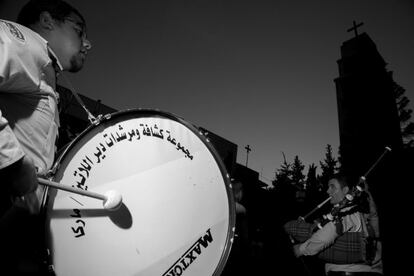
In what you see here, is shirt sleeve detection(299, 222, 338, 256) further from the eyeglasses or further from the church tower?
the church tower

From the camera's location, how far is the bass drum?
80 centimetres

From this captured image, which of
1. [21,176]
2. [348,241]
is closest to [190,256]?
[21,176]

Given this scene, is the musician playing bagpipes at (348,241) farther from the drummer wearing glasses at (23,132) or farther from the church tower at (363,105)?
the church tower at (363,105)

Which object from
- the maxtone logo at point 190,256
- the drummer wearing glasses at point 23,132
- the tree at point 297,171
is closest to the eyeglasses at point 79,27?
the drummer wearing glasses at point 23,132

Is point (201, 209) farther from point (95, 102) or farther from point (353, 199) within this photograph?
point (95, 102)

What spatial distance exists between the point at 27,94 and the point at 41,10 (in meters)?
0.54

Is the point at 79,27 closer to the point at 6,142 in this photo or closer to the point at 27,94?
the point at 27,94

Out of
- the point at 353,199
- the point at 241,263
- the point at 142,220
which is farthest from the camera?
the point at 241,263

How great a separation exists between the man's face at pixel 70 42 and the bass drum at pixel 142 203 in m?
0.40

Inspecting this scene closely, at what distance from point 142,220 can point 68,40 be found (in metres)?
0.86

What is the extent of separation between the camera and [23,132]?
0.79m

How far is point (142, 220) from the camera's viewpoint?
2.98 feet

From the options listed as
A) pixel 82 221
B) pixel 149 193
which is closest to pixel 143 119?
pixel 149 193

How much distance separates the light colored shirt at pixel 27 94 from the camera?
650mm
